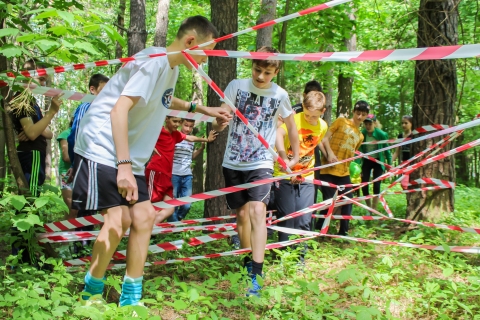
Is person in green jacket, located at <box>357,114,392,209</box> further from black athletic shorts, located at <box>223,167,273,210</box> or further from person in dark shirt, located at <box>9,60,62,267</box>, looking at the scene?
person in dark shirt, located at <box>9,60,62,267</box>

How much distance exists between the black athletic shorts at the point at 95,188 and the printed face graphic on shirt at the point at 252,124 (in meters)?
1.43

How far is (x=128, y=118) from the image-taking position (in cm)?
292

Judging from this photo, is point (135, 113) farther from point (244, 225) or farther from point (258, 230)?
point (244, 225)

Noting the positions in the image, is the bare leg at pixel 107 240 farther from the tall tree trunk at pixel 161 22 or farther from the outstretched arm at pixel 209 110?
the tall tree trunk at pixel 161 22

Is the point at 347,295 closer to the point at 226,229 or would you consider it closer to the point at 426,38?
the point at 226,229

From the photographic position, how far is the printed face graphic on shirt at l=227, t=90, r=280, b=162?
13.2ft

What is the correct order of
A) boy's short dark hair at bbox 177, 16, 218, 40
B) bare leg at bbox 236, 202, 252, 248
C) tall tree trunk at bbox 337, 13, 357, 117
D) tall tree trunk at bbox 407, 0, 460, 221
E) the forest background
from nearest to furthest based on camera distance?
the forest background, boy's short dark hair at bbox 177, 16, 218, 40, bare leg at bbox 236, 202, 252, 248, tall tree trunk at bbox 407, 0, 460, 221, tall tree trunk at bbox 337, 13, 357, 117

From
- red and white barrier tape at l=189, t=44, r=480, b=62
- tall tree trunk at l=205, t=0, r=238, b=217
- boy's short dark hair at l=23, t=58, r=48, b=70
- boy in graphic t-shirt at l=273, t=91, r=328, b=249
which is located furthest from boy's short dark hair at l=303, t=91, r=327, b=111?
boy's short dark hair at l=23, t=58, r=48, b=70

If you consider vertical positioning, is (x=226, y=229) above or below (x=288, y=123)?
below

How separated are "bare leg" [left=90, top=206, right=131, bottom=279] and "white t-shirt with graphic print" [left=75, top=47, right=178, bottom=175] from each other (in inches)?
12.6

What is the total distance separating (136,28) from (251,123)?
5.87m

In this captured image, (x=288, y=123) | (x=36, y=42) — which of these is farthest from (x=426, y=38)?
(x=36, y=42)

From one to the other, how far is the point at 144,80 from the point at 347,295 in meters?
2.30

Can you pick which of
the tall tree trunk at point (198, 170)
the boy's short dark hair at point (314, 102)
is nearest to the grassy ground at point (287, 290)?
the boy's short dark hair at point (314, 102)
